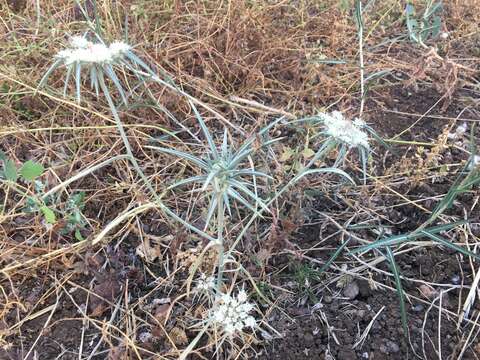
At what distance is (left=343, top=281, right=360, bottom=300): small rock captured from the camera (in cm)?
133

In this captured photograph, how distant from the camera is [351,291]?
4.39 feet

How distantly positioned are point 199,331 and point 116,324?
23cm

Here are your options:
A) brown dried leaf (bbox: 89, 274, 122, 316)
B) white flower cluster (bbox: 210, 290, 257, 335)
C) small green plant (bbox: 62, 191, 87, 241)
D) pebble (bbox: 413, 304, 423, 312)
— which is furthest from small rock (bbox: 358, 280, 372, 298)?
small green plant (bbox: 62, 191, 87, 241)

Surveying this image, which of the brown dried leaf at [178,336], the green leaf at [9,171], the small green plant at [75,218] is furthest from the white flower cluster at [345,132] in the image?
the green leaf at [9,171]

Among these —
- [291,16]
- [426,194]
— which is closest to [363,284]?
[426,194]

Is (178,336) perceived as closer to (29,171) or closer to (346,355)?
(346,355)

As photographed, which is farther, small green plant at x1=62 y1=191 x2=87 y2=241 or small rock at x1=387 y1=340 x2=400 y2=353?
small green plant at x1=62 y1=191 x2=87 y2=241

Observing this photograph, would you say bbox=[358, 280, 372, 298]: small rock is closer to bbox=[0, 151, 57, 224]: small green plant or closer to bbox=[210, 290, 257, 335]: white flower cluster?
bbox=[210, 290, 257, 335]: white flower cluster

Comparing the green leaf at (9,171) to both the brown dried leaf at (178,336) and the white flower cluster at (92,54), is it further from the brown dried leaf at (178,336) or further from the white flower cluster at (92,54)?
the brown dried leaf at (178,336)

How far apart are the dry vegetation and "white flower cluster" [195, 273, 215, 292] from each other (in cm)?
3

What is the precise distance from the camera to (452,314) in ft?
4.19

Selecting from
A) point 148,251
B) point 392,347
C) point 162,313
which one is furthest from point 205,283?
point 392,347

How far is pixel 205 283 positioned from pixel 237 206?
1.02 feet

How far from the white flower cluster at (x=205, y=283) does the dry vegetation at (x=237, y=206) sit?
0.11ft
